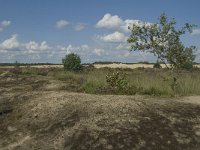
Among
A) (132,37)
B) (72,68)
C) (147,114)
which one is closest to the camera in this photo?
(147,114)

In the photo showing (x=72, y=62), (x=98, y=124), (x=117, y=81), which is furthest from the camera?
(x=72, y=62)

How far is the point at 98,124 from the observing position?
10633 millimetres

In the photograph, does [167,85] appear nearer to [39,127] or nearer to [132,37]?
[132,37]

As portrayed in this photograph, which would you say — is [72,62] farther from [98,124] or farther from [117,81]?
[98,124]

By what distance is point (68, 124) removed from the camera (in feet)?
35.4

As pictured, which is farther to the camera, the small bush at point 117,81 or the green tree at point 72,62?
the green tree at point 72,62

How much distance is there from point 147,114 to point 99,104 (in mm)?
1390

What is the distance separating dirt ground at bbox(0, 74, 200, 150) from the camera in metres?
9.92

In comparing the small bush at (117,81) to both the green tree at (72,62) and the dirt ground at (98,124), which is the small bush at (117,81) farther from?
the green tree at (72,62)

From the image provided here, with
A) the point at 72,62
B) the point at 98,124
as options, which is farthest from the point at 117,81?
the point at 72,62

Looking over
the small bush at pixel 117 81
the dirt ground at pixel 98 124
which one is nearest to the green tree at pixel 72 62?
the small bush at pixel 117 81

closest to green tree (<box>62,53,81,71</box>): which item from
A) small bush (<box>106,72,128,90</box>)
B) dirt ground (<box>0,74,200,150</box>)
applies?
small bush (<box>106,72,128,90</box>)

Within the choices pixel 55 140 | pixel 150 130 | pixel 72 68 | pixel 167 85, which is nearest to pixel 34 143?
pixel 55 140

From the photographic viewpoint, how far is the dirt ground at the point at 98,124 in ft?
32.6
